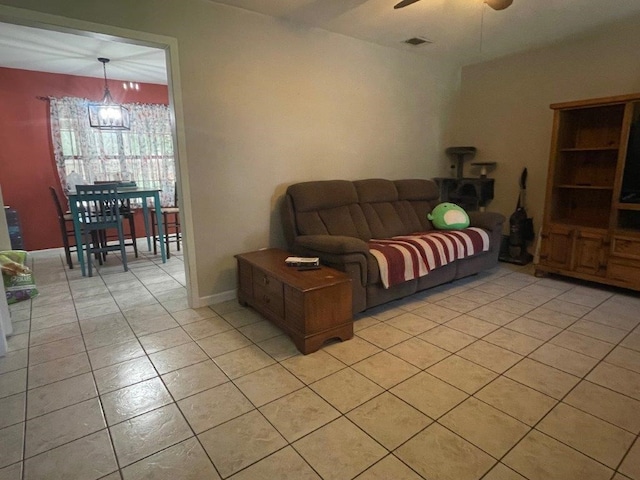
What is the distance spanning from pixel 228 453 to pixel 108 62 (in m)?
4.71

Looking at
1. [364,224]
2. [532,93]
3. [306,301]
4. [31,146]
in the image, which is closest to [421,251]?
[364,224]

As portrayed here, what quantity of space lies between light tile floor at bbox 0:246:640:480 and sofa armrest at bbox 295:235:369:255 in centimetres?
58

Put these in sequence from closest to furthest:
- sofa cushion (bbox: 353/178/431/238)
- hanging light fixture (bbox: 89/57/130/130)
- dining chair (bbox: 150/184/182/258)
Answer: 1. sofa cushion (bbox: 353/178/431/238)
2. hanging light fixture (bbox: 89/57/130/130)
3. dining chair (bbox: 150/184/182/258)

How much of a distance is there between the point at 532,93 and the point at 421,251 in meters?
2.53

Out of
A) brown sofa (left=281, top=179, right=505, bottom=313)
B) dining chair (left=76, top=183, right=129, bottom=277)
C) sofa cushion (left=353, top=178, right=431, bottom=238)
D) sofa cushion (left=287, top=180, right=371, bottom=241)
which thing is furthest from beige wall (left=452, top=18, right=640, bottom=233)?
dining chair (left=76, top=183, right=129, bottom=277)

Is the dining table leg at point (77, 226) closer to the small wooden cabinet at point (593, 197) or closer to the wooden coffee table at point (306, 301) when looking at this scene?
the wooden coffee table at point (306, 301)

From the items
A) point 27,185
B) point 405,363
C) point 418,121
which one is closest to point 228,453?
point 405,363

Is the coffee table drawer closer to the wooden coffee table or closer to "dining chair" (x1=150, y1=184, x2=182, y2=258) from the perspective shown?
the wooden coffee table

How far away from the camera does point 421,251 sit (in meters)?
2.99

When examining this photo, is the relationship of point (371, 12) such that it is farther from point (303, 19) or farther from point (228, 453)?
point (228, 453)

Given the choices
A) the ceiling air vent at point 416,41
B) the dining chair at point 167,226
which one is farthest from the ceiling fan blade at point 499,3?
the dining chair at point 167,226

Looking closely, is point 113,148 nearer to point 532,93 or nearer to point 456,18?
point 456,18

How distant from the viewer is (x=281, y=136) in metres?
3.24

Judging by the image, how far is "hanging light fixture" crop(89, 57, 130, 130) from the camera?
4.37 m
